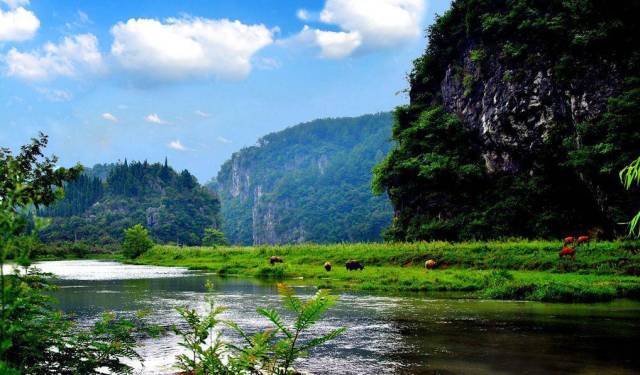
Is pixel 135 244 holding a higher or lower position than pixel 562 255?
higher

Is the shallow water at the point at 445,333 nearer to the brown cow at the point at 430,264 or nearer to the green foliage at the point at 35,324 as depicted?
the green foliage at the point at 35,324

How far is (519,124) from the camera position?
44188mm

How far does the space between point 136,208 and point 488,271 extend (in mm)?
163207

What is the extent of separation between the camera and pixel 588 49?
1524 inches

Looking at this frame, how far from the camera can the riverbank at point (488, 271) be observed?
2038 centimetres

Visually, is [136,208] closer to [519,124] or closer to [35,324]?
[519,124]

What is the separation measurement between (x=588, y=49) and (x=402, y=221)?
24370mm

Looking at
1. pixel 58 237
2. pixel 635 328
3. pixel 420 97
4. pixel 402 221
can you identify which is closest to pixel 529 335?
pixel 635 328

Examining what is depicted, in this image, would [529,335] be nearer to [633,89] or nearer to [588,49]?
[633,89]

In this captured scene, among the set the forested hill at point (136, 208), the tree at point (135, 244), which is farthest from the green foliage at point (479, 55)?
the forested hill at point (136, 208)

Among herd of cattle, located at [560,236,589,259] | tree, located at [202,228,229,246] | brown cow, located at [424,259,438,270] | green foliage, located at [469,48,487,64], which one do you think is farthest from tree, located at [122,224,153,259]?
herd of cattle, located at [560,236,589,259]

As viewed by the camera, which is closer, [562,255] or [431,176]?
[562,255]

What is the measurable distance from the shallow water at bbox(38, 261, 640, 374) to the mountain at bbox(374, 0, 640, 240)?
848 inches

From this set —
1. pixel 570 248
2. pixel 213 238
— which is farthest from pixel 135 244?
pixel 570 248
